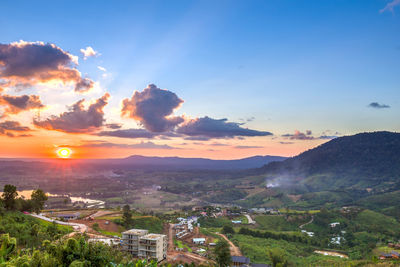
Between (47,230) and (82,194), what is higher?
(47,230)

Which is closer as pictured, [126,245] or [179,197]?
[126,245]

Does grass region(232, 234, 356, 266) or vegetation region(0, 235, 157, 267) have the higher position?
vegetation region(0, 235, 157, 267)

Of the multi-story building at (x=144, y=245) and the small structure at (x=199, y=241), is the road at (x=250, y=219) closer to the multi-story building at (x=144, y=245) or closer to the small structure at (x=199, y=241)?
the small structure at (x=199, y=241)

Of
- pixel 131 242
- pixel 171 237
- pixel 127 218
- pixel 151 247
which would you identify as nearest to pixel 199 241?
pixel 171 237

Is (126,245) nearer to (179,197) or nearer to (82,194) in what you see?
(179,197)

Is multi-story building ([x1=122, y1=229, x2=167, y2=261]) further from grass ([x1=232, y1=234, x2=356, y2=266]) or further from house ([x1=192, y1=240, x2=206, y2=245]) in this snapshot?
grass ([x1=232, y1=234, x2=356, y2=266])

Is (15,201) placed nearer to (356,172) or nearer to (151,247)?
(151,247)

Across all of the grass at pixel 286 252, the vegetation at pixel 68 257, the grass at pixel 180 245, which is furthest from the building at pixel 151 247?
the vegetation at pixel 68 257

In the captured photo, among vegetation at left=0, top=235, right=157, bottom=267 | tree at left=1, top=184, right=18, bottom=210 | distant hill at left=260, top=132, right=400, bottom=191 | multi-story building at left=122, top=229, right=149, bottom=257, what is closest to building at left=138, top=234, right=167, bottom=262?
multi-story building at left=122, top=229, right=149, bottom=257

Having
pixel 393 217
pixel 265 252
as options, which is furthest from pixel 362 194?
pixel 265 252
